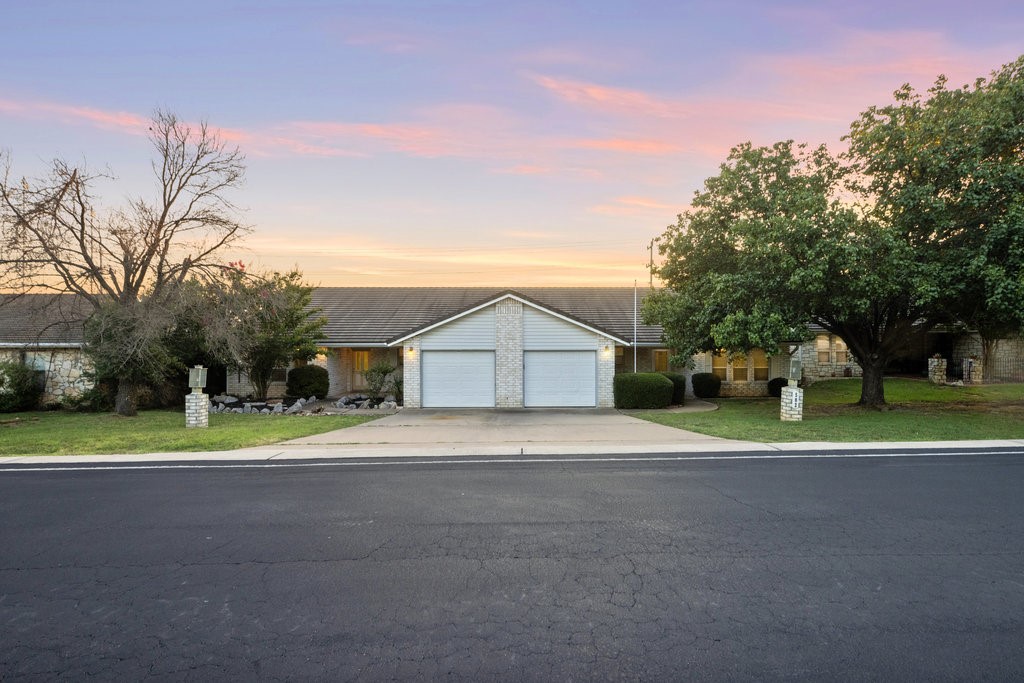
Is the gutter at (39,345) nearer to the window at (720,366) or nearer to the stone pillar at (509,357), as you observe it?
the stone pillar at (509,357)

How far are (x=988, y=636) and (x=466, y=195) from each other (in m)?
22.8

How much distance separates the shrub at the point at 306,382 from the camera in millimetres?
24438

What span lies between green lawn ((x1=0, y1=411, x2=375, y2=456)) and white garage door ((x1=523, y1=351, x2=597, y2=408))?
20.4 ft

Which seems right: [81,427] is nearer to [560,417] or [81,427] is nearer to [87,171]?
[87,171]

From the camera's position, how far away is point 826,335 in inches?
1284

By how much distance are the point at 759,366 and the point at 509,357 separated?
12.4m

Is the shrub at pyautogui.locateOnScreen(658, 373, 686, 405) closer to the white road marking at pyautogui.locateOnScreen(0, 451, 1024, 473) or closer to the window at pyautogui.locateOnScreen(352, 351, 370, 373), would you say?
the white road marking at pyautogui.locateOnScreen(0, 451, 1024, 473)

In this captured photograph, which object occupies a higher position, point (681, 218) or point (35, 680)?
point (681, 218)

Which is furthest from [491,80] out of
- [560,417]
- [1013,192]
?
[1013,192]

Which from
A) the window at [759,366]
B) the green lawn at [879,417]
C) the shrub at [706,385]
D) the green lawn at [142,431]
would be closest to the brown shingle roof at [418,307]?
the shrub at [706,385]

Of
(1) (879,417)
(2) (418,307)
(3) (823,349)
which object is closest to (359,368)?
(2) (418,307)

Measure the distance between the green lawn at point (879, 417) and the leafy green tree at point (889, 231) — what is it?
7.29 ft

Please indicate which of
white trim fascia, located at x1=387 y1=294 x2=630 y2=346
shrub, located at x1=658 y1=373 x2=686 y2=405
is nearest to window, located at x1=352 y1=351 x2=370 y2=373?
white trim fascia, located at x1=387 y1=294 x2=630 y2=346

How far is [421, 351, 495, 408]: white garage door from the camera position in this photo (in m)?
21.8
